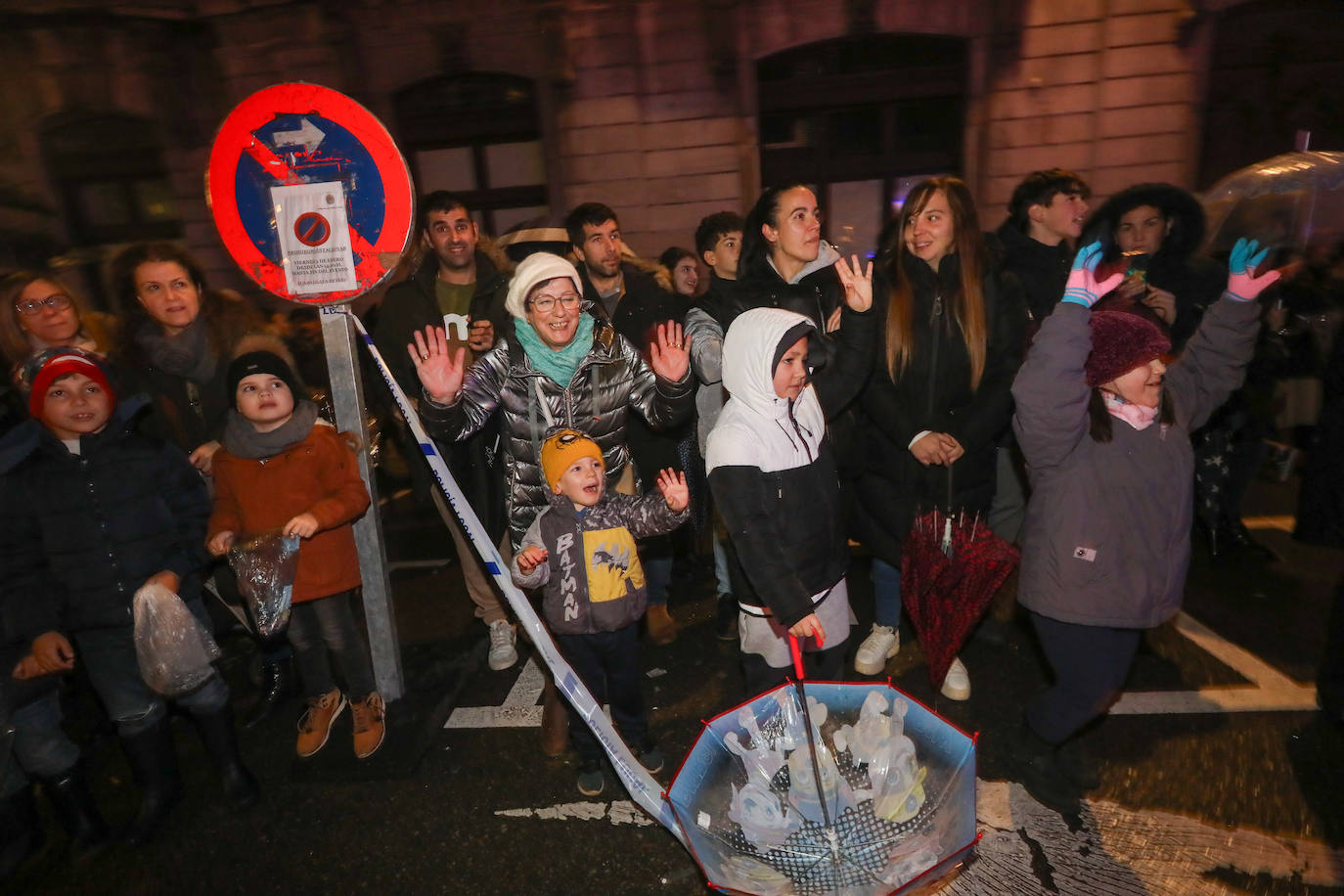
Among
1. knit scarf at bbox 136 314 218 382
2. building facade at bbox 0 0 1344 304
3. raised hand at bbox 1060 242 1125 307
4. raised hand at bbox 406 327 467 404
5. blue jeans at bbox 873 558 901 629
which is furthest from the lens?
building facade at bbox 0 0 1344 304

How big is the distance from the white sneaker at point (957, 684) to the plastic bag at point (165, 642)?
129 inches

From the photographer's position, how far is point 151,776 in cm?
327

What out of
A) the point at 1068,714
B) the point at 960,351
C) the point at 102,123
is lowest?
the point at 1068,714

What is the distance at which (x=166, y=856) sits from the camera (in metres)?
3.15

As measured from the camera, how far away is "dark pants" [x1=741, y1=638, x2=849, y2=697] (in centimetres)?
304

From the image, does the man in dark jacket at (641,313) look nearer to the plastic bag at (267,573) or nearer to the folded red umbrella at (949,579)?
the folded red umbrella at (949,579)

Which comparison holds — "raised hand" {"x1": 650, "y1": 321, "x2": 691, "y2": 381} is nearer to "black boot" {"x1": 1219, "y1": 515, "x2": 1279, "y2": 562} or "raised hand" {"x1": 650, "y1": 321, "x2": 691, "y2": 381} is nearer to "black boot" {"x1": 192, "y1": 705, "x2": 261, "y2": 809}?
"black boot" {"x1": 192, "y1": 705, "x2": 261, "y2": 809}

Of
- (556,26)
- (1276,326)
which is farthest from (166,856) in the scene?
(556,26)

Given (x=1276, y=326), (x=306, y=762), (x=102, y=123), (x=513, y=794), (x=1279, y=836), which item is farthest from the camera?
(x=102, y=123)

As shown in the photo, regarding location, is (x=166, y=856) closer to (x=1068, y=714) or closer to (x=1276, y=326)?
(x=1068, y=714)

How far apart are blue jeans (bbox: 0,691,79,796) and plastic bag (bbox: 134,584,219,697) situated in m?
0.45

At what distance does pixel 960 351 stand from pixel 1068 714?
5.12 feet

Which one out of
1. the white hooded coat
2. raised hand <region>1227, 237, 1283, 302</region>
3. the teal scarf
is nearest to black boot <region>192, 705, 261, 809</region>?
the teal scarf

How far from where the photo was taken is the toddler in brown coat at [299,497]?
3266 millimetres
